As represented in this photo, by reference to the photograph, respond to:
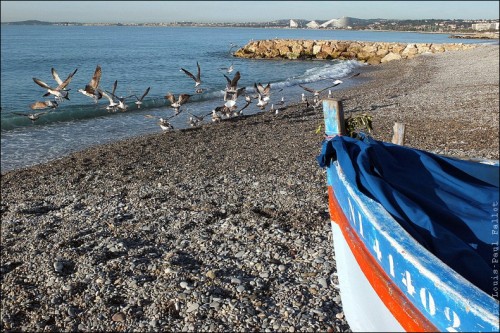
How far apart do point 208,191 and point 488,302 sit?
8.83 m

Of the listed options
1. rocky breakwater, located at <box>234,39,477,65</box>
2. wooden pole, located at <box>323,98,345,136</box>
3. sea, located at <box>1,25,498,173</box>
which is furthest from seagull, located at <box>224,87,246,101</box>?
rocky breakwater, located at <box>234,39,477,65</box>

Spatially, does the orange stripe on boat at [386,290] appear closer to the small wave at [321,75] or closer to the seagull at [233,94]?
the seagull at [233,94]

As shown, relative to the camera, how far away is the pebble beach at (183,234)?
624cm

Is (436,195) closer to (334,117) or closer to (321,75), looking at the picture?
(334,117)

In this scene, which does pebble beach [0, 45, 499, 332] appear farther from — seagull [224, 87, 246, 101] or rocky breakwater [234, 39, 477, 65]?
rocky breakwater [234, 39, 477, 65]

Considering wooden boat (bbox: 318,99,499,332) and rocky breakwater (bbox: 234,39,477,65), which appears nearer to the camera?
wooden boat (bbox: 318,99,499,332)

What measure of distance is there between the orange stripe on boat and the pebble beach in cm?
174

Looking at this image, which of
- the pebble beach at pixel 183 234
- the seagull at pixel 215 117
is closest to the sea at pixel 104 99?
the seagull at pixel 215 117

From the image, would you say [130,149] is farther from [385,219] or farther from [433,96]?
[433,96]

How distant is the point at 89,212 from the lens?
404 inches

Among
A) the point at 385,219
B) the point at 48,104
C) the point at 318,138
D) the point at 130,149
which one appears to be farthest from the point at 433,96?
the point at 385,219

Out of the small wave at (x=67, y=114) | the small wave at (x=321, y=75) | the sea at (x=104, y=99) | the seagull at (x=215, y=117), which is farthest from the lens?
the small wave at (x=321, y=75)

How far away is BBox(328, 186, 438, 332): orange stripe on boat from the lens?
3277 millimetres

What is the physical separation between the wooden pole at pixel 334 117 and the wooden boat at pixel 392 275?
2cm
